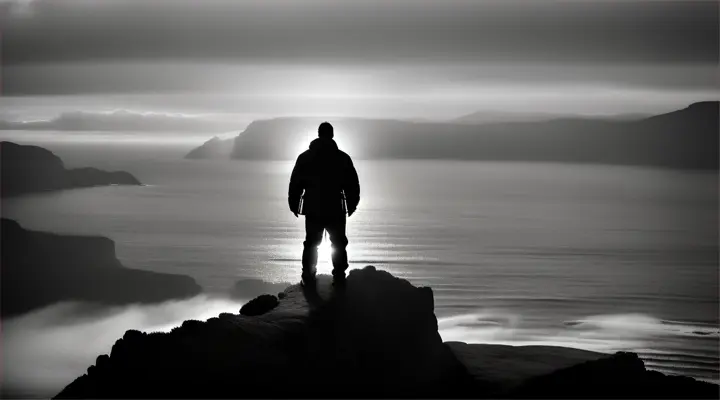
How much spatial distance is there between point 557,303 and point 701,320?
16.3 meters

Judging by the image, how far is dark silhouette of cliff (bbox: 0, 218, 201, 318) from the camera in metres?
107

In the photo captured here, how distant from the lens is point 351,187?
15.2 metres

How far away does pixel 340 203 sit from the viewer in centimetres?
1526

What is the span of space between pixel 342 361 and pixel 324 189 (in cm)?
378

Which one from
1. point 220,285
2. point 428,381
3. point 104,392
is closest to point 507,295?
point 220,285

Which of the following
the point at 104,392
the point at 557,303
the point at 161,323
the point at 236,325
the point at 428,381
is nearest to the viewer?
the point at 104,392

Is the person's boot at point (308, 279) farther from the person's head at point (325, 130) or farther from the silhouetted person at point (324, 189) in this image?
the person's head at point (325, 130)

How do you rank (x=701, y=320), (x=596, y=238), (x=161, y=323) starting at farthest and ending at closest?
(x=596, y=238), (x=161, y=323), (x=701, y=320)

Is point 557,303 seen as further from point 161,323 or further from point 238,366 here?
point 238,366

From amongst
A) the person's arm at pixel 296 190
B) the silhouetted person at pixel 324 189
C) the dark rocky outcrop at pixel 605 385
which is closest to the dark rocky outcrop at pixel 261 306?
the silhouetted person at pixel 324 189

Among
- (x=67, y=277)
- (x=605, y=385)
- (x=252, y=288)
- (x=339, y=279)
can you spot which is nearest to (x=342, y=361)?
(x=339, y=279)

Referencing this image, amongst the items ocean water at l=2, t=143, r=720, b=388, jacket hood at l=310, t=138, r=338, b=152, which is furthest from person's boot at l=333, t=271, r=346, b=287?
ocean water at l=2, t=143, r=720, b=388

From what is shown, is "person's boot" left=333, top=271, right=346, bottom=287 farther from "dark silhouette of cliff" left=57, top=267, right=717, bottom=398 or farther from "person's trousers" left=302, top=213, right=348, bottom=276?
"dark silhouette of cliff" left=57, top=267, right=717, bottom=398

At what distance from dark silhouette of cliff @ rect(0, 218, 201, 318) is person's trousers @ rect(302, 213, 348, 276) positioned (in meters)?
93.7
